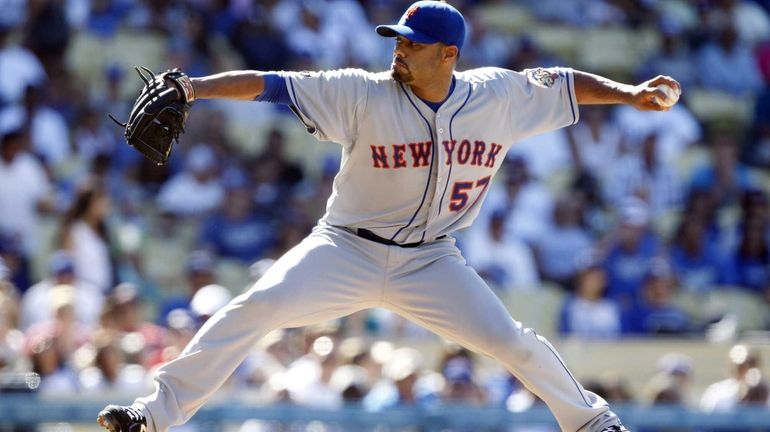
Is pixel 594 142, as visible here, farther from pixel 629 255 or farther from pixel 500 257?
pixel 500 257

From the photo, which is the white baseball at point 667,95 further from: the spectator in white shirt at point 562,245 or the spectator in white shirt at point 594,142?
the spectator in white shirt at point 594,142

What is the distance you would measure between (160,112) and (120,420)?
1.08m

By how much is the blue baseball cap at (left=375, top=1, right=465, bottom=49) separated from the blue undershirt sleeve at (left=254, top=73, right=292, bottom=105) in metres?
0.42

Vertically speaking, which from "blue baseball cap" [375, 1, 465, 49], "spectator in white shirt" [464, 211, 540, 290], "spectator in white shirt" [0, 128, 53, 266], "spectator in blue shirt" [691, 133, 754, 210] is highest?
"blue baseball cap" [375, 1, 465, 49]

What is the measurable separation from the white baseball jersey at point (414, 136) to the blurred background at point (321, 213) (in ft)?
6.12

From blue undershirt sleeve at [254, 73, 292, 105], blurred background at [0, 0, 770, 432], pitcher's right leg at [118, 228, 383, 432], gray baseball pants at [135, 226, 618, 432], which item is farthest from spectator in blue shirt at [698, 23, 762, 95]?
blue undershirt sleeve at [254, 73, 292, 105]

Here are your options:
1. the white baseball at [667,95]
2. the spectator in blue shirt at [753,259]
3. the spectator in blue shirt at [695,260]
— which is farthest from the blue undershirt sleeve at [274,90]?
the spectator in blue shirt at [753,259]

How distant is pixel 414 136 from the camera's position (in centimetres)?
524

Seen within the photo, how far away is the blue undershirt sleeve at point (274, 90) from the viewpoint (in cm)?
504

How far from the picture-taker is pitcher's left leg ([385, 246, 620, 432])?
5.24 meters

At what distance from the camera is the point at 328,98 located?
5.15 metres

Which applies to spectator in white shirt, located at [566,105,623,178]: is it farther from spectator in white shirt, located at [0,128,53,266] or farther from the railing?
the railing

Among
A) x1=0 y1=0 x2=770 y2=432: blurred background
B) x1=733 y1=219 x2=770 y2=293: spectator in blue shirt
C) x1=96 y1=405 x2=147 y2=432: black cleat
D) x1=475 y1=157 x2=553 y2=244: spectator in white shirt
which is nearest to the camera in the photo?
x1=96 y1=405 x2=147 y2=432: black cleat

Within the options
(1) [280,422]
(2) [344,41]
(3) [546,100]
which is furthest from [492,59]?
(3) [546,100]
